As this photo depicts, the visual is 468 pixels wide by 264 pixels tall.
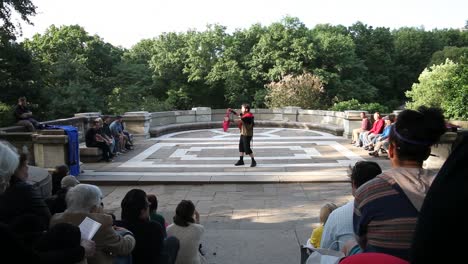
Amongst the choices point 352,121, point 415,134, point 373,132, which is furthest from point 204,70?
point 415,134

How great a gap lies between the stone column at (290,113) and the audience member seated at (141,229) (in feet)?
65.8

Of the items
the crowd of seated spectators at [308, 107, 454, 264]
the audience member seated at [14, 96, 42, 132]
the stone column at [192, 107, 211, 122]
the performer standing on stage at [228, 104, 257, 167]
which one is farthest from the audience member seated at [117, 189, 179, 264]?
the stone column at [192, 107, 211, 122]

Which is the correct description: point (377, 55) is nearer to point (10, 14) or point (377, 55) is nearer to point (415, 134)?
point (10, 14)

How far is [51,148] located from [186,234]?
249 inches

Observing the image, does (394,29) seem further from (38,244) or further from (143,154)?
(38,244)

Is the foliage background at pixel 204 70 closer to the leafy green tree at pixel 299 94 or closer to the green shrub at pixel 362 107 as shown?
the leafy green tree at pixel 299 94

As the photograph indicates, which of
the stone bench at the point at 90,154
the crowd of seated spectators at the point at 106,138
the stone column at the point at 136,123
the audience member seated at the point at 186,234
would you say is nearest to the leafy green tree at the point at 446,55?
the stone column at the point at 136,123

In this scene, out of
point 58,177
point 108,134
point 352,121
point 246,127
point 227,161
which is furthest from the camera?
point 352,121

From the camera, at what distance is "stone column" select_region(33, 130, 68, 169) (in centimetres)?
970

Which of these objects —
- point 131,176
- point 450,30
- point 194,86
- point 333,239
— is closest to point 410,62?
point 450,30

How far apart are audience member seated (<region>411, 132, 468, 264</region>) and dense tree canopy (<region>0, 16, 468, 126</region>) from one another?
94.1ft

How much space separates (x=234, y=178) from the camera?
1004 centimetres

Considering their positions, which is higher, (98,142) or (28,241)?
(28,241)

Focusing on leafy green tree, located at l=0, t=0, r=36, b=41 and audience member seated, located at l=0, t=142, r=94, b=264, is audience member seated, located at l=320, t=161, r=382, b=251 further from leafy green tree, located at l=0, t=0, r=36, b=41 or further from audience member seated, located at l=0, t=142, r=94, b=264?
leafy green tree, located at l=0, t=0, r=36, b=41
